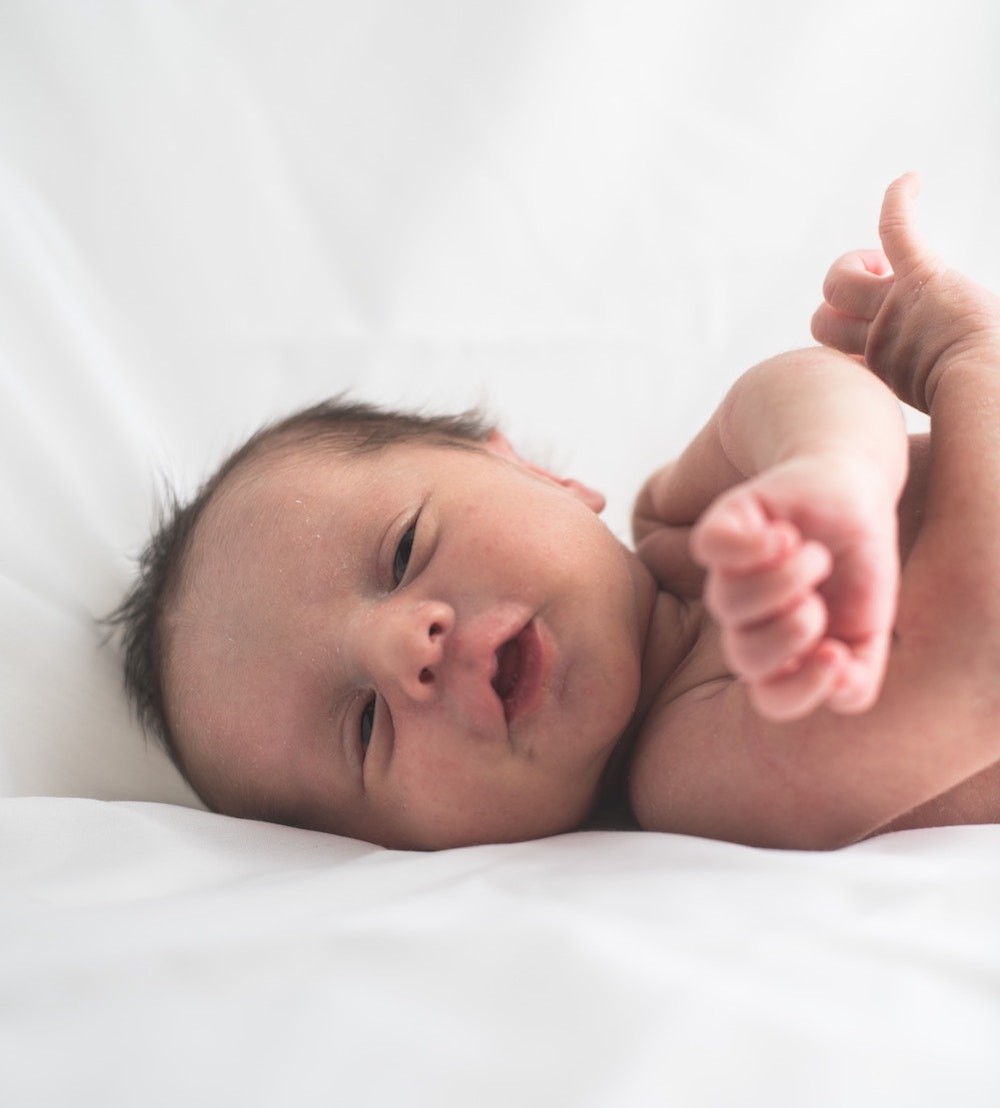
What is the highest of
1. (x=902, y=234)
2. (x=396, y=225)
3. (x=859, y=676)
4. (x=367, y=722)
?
(x=396, y=225)

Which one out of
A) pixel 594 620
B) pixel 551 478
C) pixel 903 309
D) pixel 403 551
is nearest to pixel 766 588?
pixel 594 620

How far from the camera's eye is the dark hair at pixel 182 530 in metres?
1.57

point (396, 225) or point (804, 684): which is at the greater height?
point (396, 225)

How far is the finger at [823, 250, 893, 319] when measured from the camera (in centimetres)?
154

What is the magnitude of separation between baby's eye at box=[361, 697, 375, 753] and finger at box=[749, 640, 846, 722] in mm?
649

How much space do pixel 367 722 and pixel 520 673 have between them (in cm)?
21

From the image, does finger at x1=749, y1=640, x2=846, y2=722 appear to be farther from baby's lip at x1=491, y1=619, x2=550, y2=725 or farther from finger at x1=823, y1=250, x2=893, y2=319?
finger at x1=823, y1=250, x2=893, y2=319

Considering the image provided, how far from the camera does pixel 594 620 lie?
1.31 m

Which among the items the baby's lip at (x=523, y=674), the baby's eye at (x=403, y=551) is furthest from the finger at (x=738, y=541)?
the baby's eye at (x=403, y=551)

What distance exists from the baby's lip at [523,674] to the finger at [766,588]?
0.47 meters

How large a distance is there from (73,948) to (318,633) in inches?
17.2

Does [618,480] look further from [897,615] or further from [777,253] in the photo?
[897,615]

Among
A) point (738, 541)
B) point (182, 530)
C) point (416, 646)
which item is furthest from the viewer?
point (182, 530)

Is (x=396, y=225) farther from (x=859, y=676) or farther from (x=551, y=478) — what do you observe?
(x=859, y=676)
